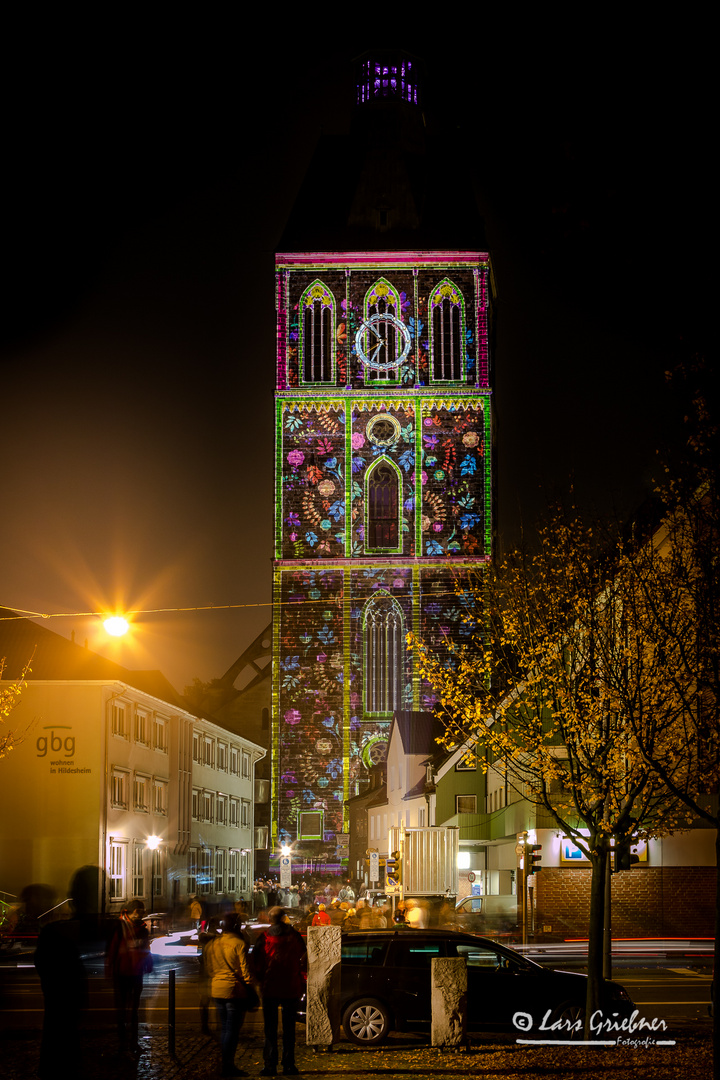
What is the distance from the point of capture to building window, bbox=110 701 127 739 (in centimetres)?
4312

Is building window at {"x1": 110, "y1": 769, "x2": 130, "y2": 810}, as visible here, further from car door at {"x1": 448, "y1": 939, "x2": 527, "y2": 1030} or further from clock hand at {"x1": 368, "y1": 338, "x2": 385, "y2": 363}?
clock hand at {"x1": 368, "y1": 338, "x2": 385, "y2": 363}

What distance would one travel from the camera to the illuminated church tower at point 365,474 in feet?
211

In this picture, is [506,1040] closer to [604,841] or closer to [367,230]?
[604,841]

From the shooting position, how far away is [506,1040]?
1557 cm

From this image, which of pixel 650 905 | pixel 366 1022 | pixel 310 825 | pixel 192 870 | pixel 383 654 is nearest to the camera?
pixel 366 1022

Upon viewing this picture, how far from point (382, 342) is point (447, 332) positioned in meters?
3.18

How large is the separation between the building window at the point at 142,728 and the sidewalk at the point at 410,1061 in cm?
3088

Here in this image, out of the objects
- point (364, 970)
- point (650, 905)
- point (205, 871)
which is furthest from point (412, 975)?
point (205, 871)

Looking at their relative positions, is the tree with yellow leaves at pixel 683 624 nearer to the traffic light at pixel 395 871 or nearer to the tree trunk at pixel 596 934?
the tree trunk at pixel 596 934

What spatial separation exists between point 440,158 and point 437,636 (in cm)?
2594

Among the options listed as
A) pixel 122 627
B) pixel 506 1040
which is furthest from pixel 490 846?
pixel 506 1040

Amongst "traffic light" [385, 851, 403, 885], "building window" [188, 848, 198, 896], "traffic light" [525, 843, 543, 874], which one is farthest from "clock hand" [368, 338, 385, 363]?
"traffic light" [525, 843, 543, 874]

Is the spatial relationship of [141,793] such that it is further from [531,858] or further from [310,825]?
[531,858]

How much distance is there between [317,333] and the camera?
67500 millimetres
